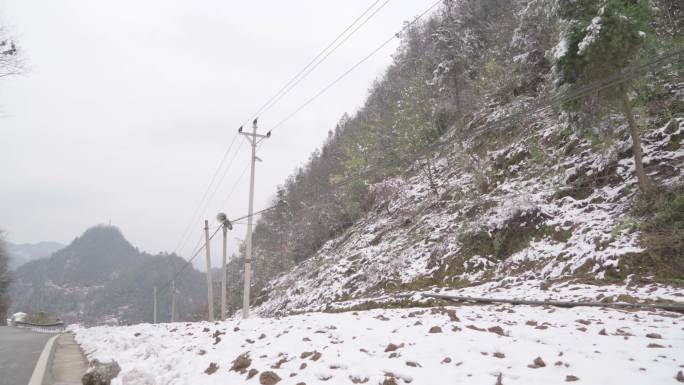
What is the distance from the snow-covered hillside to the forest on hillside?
113 cm

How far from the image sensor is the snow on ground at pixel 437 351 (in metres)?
4.30

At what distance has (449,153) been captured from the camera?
103ft

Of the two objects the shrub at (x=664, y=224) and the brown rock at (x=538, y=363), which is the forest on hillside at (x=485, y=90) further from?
the brown rock at (x=538, y=363)

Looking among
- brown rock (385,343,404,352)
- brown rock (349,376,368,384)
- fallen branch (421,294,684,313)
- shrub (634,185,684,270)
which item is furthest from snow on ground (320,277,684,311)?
brown rock (349,376,368,384)

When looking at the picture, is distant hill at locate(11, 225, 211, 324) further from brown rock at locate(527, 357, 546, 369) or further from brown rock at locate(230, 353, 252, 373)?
brown rock at locate(527, 357, 546, 369)

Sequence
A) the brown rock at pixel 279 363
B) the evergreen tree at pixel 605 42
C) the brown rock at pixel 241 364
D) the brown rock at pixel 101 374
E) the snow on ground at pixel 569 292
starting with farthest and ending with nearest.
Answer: the evergreen tree at pixel 605 42 → the snow on ground at pixel 569 292 → the brown rock at pixel 101 374 → the brown rock at pixel 241 364 → the brown rock at pixel 279 363

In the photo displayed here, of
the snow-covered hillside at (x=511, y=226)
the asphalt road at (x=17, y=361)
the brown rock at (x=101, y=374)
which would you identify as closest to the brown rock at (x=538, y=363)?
the brown rock at (x=101, y=374)

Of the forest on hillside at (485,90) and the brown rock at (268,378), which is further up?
the forest on hillside at (485,90)

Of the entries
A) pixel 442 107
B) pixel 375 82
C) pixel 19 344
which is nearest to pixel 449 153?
pixel 442 107

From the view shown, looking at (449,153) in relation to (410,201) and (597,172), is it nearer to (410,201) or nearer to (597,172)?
(410,201)

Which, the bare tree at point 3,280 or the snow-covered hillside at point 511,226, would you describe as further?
the bare tree at point 3,280

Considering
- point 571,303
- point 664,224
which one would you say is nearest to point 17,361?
point 571,303

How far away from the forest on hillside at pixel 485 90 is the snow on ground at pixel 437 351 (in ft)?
14.6

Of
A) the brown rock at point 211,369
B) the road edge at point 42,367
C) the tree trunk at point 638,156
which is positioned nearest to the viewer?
the brown rock at point 211,369
